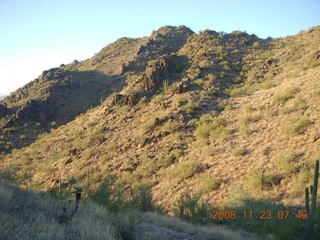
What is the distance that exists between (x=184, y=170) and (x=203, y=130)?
3.75m

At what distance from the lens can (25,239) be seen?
4090 millimetres

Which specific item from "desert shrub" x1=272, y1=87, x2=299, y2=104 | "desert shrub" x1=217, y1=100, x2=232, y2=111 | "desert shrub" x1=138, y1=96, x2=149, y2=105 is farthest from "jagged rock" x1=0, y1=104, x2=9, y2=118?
"desert shrub" x1=272, y1=87, x2=299, y2=104

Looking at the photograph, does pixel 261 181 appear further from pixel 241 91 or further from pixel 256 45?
pixel 256 45

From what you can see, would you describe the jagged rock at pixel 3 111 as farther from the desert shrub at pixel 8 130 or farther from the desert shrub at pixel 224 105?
the desert shrub at pixel 224 105

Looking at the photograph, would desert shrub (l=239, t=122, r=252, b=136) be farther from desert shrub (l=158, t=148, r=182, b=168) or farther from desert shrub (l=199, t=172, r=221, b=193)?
desert shrub (l=199, t=172, r=221, b=193)

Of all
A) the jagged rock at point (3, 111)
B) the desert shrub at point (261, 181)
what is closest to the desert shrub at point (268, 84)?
the desert shrub at point (261, 181)

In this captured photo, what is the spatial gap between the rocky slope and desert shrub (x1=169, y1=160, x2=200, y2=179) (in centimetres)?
5

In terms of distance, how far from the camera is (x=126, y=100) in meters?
24.3

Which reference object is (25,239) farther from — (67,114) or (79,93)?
(79,93)

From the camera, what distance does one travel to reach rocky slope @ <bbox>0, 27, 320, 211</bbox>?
12.0 meters

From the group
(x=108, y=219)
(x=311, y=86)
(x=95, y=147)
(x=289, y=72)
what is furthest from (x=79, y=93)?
(x=108, y=219)

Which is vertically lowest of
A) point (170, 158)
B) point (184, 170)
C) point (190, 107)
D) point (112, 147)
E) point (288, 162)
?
point (184, 170)

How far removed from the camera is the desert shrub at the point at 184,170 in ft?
44.0

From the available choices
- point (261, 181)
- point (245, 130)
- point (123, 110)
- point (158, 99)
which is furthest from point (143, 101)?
point (261, 181)
